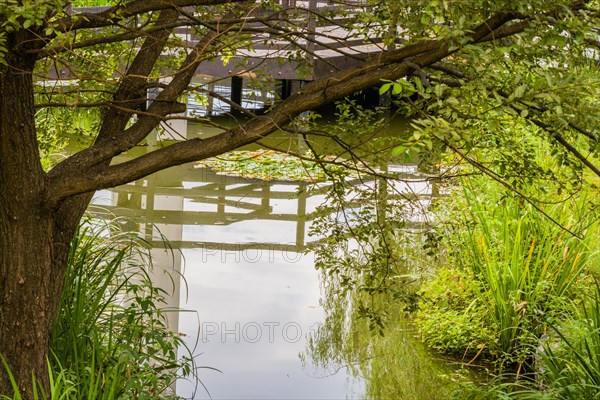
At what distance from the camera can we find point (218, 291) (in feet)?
24.2

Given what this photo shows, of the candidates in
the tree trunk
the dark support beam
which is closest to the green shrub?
the tree trunk

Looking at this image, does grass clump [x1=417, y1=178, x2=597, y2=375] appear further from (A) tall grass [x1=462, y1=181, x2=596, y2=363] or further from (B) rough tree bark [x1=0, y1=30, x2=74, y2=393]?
(B) rough tree bark [x1=0, y1=30, x2=74, y2=393]

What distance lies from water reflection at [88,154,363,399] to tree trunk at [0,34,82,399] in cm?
92

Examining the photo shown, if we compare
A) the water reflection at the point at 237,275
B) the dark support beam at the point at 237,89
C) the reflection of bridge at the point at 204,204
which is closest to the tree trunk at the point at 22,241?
the water reflection at the point at 237,275

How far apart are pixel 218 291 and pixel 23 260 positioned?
12.2ft

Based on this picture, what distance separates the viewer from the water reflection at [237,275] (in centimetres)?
598

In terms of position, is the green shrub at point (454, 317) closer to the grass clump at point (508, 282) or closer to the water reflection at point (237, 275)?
the grass clump at point (508, 282)

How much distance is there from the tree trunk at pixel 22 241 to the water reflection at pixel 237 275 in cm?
92

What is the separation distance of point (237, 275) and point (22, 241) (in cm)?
425

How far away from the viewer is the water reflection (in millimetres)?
5980

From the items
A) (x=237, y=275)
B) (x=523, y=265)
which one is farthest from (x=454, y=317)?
(x=237, y=275)

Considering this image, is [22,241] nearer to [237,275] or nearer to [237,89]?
[237,275]

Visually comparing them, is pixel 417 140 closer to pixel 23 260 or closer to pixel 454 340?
pixel 23 260

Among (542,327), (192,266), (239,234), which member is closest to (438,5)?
(542,327)
